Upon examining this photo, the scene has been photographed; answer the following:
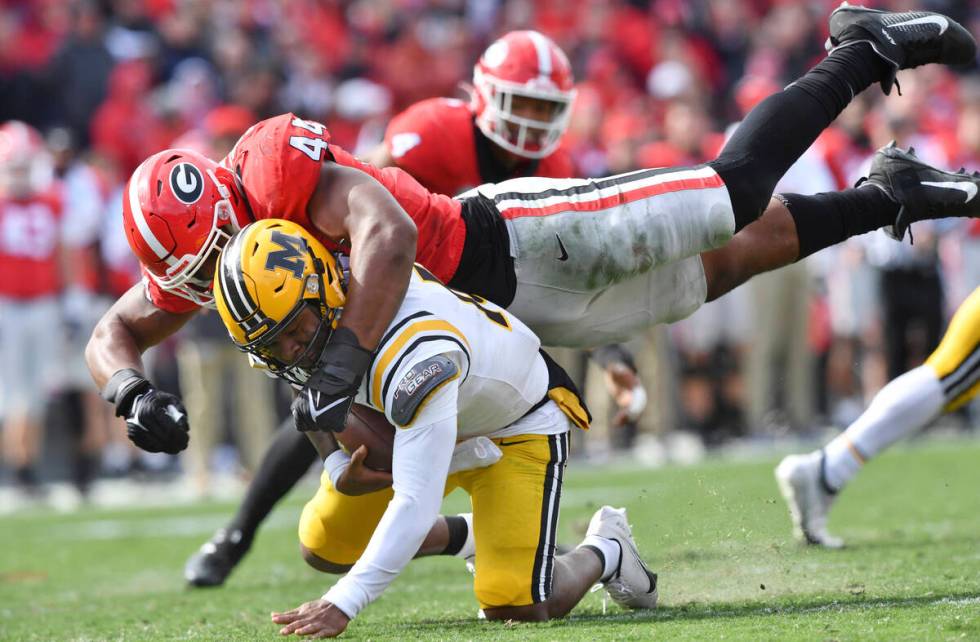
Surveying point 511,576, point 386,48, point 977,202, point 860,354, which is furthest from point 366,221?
point 386,48

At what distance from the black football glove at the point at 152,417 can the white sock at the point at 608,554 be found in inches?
45.0

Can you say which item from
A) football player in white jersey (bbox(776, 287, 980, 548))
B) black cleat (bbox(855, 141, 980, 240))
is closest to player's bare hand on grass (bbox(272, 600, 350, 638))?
football player in white jersey (bbox(776, 287, 980, 548))

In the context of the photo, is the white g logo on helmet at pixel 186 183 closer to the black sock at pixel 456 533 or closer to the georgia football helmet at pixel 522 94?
the black sock at pixel 456 533

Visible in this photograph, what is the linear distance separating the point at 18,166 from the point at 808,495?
18.4 ft

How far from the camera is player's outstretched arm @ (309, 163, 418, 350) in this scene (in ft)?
11.3

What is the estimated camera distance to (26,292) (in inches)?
342

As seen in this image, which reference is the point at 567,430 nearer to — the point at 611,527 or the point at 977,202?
the point at 611,527

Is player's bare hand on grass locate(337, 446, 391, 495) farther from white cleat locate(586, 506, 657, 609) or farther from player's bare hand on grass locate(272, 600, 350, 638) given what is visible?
white cleat locate(586, 506, 657, 609)

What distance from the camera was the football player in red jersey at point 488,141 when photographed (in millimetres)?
5004

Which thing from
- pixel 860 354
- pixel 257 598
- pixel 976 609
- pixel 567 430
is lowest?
pixel 860 354

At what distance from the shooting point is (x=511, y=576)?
144 inches

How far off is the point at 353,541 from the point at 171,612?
0.73 meters

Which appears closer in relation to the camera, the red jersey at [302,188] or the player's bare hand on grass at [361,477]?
the player's bare hand on grass at [361,477]

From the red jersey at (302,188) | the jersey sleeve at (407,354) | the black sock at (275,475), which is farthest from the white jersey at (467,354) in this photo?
the black sock at (275,475)
